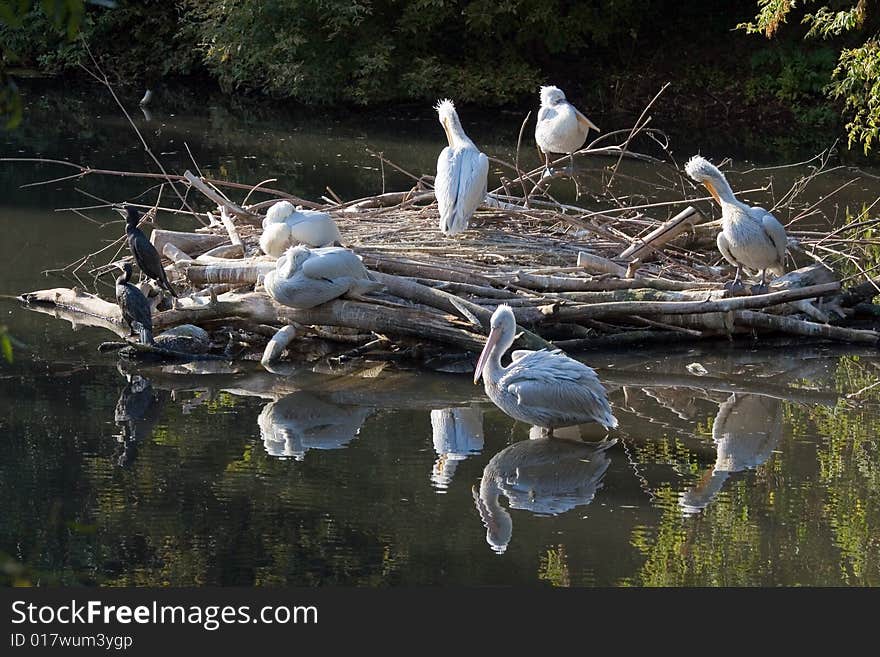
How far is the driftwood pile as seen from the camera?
25.4 feet

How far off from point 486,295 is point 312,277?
44.5 inches

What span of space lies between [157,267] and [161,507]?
281cm

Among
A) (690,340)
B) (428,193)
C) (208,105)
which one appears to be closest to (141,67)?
(208,105)

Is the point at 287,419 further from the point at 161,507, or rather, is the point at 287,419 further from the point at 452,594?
the point at 452,594

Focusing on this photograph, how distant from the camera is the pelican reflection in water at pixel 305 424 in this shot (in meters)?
6.22

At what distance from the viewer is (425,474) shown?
5844mm

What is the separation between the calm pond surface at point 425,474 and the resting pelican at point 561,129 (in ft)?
7.70

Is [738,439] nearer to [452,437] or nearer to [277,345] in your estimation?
[452,437]

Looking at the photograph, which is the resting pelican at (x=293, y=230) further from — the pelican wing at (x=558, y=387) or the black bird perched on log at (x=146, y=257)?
the pelican wing at (x=558, y=387)

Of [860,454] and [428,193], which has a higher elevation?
[428,193]

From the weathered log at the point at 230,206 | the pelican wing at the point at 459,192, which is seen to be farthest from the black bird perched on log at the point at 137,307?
the pelican wing at the point at 459,192

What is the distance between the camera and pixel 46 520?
5254mm

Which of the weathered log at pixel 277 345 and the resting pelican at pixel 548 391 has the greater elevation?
the resting pelican at pixel 548 391

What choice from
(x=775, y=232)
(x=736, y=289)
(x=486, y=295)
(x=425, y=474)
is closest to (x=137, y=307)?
(x=486, y=295)
